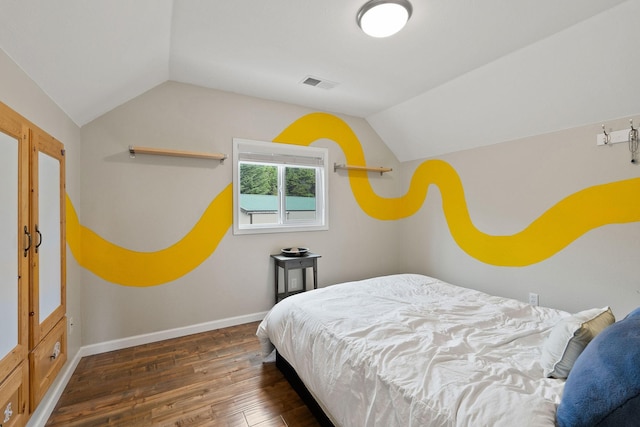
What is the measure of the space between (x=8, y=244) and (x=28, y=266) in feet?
0.82

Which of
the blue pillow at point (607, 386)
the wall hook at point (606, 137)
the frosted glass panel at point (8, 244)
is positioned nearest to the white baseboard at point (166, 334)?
the frosted glass panel at point (8, 244)

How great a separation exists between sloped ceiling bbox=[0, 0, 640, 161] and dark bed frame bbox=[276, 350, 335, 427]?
2387mm

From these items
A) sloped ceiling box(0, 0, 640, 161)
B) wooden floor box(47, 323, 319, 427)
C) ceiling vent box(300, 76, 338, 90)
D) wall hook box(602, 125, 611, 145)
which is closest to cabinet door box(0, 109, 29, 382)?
sloped ceiling box(0, 0, 640, 161)

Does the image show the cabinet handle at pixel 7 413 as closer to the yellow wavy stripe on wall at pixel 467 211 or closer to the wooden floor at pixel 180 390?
the wooden floor at pixel 180 390

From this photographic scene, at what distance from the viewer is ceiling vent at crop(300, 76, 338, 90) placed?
284 cm

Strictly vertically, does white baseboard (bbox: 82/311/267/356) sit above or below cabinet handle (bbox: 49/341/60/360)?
below

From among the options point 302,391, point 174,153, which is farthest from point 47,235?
point 302,391

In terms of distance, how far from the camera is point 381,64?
254cm

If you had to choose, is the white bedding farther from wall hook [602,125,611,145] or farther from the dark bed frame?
wall hook [602,125,611,145]

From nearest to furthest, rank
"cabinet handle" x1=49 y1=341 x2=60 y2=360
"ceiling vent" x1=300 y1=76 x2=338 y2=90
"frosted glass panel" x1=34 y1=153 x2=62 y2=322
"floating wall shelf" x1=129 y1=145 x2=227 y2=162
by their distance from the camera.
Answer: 1. "frosted glass panel" x1=34 y1=153 x2=62 y2=322
2. "cabinet handle" x1=49 y1=341 x2=60 y2=360
3. "floating wall shelf" x1=129 y1=145 x2=227 y2=162
4. "ceiling vent" x1=300 y1=76 x2=338 y2=90

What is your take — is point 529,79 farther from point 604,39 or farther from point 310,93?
point 310,93

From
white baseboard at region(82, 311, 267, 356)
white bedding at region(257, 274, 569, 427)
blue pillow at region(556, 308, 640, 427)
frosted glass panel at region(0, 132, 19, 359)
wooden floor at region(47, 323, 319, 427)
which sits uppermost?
frosted glass panel at region(0, 132, 19, 359)

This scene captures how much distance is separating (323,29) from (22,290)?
92.5 inches

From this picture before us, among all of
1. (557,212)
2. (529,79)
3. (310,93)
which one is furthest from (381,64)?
(557,212)
